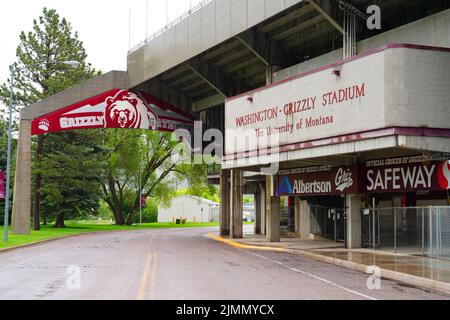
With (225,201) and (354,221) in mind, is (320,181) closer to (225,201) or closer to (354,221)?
(354,221)

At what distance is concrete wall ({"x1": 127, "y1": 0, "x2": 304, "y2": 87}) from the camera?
30.1m

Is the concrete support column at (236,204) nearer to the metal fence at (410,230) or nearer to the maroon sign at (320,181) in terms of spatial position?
the maroon sign at (320,181)

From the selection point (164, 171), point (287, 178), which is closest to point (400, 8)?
point (287, 178)

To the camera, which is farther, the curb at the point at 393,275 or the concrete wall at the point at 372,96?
the concrete wall at the point at 372,96

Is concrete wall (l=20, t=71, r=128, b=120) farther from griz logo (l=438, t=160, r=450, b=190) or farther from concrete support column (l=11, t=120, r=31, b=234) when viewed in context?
griz logo (l=438, t=160, r=450, b=190)

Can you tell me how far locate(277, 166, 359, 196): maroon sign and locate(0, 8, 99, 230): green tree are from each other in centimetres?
2946

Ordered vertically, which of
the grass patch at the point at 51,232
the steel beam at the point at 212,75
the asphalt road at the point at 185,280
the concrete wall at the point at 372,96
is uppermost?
the steel beam at the point at 212,75

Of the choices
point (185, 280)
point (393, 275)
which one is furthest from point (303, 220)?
point (185, 280)

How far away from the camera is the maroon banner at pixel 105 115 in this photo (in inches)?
1686

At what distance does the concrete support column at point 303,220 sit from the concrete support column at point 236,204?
13.0 ft

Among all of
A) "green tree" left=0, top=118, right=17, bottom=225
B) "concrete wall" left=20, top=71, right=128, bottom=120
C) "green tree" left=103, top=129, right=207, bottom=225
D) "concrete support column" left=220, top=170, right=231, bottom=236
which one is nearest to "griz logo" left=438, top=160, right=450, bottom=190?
"concrete support column" left=220, top=170, right=231, bottom=236

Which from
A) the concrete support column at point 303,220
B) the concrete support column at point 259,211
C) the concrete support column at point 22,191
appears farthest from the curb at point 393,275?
the concrete support column at point 22,191

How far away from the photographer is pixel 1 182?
32281 mm

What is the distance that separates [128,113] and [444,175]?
25993mm
